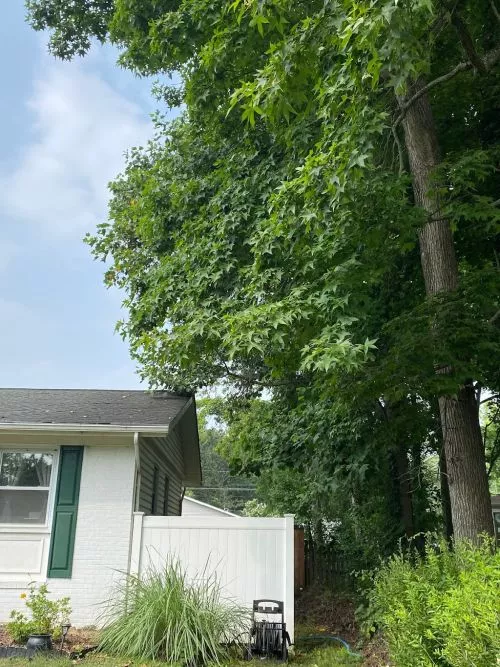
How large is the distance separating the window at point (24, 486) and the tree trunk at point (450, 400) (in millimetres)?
5512

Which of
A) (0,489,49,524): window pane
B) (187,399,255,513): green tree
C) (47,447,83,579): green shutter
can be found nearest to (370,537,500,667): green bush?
(47,447,83,579): green shutter

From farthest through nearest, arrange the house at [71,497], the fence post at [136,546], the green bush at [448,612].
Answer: the house at [71,497]
the fence post at [136,546]
the green bush at [448,612]

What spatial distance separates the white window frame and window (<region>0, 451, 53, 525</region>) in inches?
1.0

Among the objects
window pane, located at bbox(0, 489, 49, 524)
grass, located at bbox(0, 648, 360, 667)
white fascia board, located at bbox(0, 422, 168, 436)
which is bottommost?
grass, located at bbox(0, 648, 360, 667)

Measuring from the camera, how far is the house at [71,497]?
7734 millimetres

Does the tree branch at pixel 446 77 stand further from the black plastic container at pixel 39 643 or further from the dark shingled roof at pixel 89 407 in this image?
the black plastic container at pixel 39 643

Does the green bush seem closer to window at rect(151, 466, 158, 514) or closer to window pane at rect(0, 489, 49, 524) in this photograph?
window pane at rect(0, 489, 49, 524)

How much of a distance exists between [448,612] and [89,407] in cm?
712

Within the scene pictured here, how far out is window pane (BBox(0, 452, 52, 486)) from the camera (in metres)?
8.27

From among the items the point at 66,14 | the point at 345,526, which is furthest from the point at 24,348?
the point at 345,526

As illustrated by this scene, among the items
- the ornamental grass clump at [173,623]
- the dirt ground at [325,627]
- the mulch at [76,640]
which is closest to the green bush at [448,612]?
the dirt ground at [325,627]

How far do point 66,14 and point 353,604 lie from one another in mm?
13084

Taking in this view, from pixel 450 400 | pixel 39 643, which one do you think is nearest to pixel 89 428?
pixel 39 643

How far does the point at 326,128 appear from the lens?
19.9 feet
